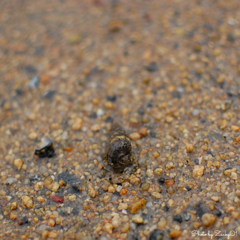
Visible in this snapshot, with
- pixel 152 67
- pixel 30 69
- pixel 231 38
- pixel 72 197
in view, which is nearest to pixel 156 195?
pixel 72 197

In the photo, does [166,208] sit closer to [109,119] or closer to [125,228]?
[125,228]

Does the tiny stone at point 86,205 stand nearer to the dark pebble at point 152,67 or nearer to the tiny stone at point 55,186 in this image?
the tiny stone at point 55,186

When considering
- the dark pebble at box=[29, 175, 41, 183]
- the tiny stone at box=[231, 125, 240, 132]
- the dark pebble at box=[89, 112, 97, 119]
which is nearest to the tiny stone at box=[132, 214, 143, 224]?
the dark pebble at box=[29, 175, 41, 183]

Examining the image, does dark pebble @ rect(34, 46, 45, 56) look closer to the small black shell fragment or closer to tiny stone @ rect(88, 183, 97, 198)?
the small black shell fragment

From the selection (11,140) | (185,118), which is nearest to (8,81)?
(11,140)

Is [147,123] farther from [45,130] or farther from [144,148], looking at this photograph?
[45,130]

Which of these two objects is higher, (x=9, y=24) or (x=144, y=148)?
(x=9, y=24)
